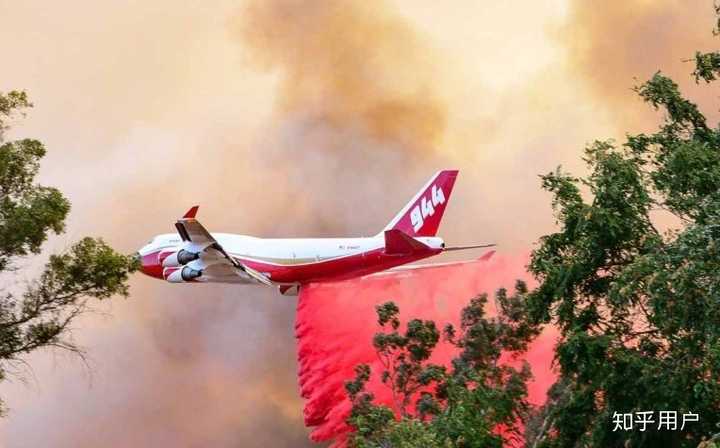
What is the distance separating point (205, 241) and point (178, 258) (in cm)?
285

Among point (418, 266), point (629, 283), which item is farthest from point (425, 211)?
point (629, 283)

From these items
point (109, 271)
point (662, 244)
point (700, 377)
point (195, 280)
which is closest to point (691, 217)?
point (662, 244)

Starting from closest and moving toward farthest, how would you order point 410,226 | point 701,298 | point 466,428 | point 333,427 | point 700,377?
point 701,298, point 700,377, point 466,428, point 333,427, point 410,226

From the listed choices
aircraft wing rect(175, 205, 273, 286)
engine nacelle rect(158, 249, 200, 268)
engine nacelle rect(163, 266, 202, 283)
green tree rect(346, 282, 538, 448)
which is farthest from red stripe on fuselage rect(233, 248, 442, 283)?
green tree rect(346, 282, 538, 448)

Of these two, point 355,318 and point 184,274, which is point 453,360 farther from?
point 184,274

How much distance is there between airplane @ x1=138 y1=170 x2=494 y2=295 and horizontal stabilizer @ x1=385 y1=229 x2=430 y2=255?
0.29 ft

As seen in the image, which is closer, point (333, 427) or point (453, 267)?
point (333, 427)

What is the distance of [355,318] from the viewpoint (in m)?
92.6

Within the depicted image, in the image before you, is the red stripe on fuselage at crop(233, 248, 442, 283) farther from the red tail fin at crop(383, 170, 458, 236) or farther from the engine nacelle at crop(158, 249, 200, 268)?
the engine nacelle at crop(158, 249, 200, 268)

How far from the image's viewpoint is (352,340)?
9088cm

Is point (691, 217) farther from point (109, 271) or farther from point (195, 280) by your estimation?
point (195, 280)

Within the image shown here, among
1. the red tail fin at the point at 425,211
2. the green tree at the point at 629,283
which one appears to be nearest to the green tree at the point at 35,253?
the green tree at the point at 629,283

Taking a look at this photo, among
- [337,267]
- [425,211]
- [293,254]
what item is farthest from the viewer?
[425,211]

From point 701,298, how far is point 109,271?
20.1 meters
